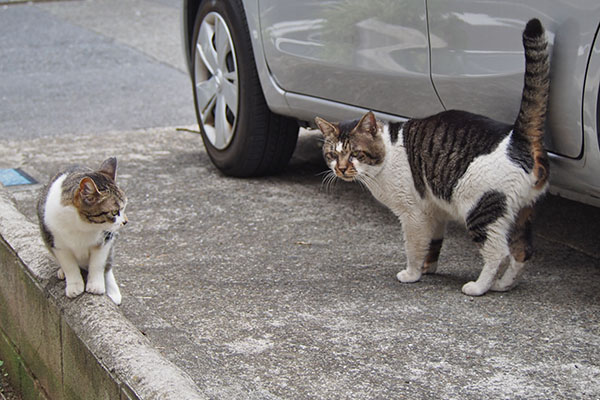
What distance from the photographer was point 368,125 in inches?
137

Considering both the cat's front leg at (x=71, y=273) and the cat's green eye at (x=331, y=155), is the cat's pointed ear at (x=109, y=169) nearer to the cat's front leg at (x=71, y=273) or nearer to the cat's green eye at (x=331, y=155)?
the cat's front leg at (x=71, y=273)

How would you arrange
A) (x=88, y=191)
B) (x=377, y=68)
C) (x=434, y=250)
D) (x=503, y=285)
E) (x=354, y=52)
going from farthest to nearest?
(x=354, y=52), (x=377, y=68), (x=434, y=250), (x=503, y=285), (x=88, y=191)

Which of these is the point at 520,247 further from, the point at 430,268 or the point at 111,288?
the point at 111,288

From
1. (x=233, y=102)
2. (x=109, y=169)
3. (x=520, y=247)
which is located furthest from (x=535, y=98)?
(x=233, y=102)

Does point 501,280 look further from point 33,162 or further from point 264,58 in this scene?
point 33,162

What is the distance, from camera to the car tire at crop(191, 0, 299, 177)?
15.5 ft

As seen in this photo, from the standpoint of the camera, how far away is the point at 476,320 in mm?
3074

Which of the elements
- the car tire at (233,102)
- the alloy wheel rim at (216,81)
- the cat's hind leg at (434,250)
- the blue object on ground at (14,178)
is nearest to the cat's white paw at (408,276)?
the cat's hind leg at (434,250)

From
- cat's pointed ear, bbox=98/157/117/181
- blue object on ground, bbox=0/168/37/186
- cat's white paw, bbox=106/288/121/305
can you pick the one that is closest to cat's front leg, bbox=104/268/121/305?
cat's white paw, bbox=106/288/121/305

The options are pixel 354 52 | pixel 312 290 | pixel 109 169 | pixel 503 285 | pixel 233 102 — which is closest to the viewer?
pixel 109 169

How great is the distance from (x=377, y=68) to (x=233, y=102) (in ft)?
Answer: 4.31

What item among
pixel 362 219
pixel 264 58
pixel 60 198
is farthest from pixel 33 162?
pixel 60 198

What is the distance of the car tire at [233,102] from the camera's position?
15.5 ft

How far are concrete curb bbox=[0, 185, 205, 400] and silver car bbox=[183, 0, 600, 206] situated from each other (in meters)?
1.44
